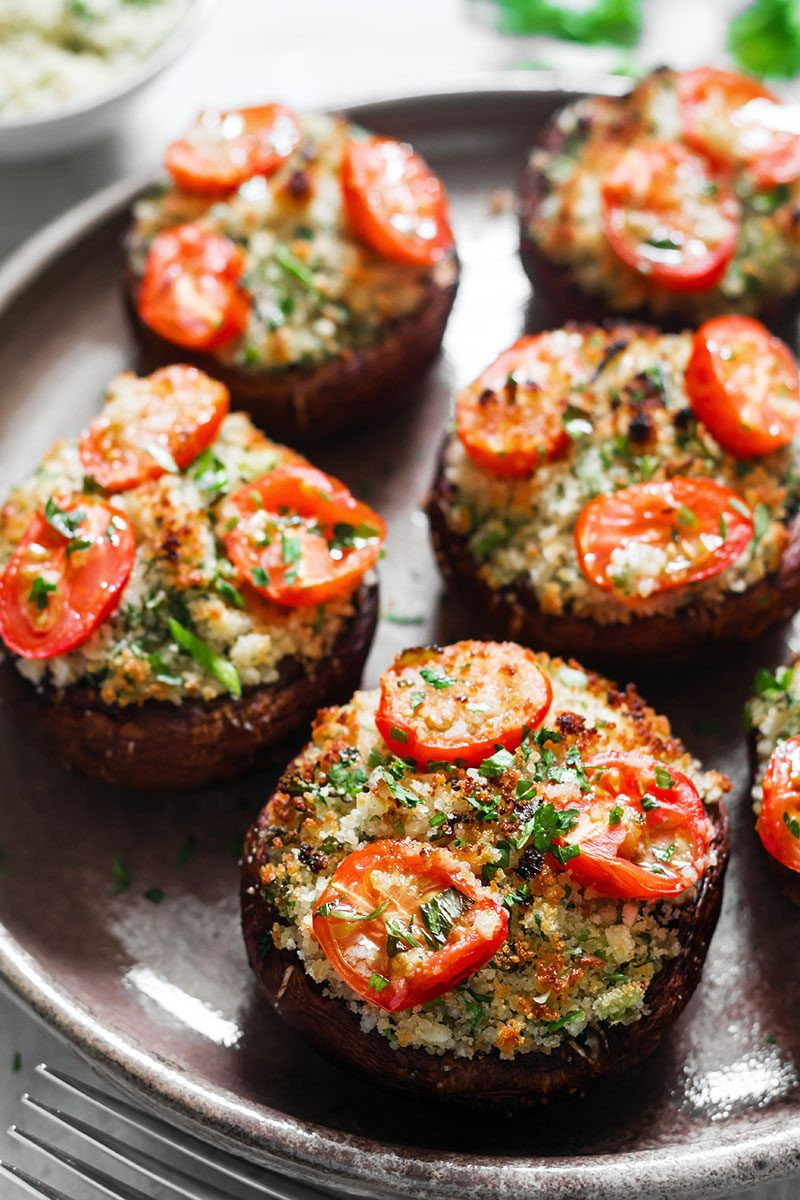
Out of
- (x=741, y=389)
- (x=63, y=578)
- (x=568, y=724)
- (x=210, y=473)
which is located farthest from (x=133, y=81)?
(x=568, y=724)

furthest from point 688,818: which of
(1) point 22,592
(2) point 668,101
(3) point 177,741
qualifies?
(2) point 668,101

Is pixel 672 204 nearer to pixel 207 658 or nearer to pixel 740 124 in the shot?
pixel 740 124

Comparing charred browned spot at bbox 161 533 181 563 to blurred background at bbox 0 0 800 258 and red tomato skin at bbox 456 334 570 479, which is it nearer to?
red tomato skin at bbox 456 334 570 479

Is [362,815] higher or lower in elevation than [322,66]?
lower

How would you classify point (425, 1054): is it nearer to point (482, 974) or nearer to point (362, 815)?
point (482, 974)

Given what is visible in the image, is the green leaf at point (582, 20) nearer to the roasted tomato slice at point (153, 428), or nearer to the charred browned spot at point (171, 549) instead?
the roasted tomato slice at point (153, 428)

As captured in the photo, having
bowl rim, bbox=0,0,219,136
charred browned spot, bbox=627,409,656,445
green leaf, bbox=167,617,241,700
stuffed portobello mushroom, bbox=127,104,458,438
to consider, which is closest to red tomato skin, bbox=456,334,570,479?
charred browned spot, bbox=627,409,656,445
